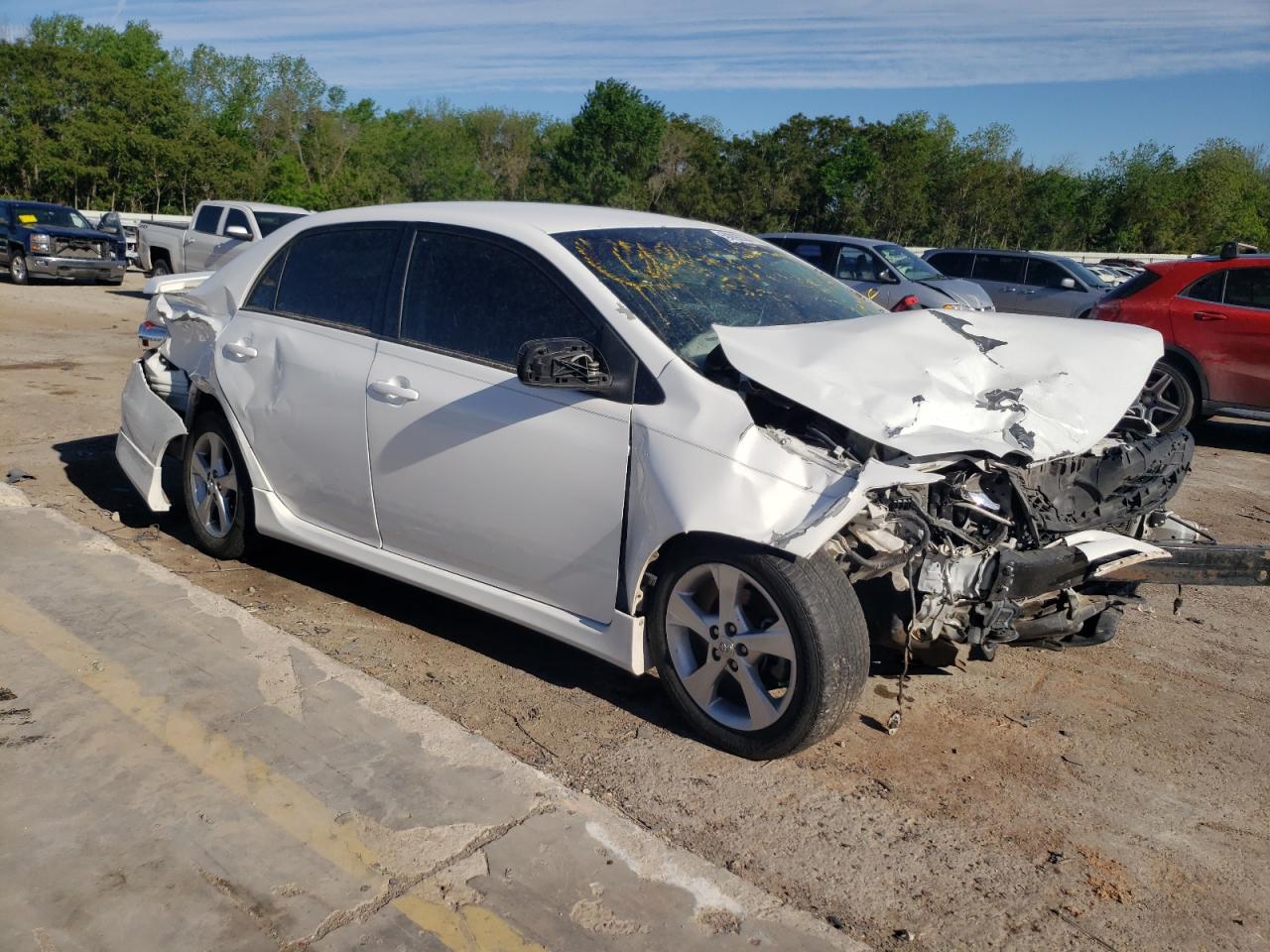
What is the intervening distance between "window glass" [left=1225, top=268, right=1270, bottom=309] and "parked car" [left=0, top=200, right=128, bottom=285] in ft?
67.5

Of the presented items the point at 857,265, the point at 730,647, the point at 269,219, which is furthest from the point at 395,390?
the point at 269,219

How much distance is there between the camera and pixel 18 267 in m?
22.1

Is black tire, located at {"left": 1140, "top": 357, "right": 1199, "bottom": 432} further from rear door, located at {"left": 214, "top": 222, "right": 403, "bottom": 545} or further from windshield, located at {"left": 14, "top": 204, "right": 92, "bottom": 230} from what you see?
windshield, located at {"left": 14, "top": 204, "right": 92, "bottom": 230}

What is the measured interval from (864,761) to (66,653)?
3.06 meters

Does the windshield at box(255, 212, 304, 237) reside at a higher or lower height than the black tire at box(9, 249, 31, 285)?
higher

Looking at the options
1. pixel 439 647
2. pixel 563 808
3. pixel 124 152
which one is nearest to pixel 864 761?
pixel 563 808

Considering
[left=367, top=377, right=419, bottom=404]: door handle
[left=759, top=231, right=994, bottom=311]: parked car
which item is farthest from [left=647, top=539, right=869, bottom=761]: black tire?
[left=759, top=231, right=994, bottom=311]: parked car

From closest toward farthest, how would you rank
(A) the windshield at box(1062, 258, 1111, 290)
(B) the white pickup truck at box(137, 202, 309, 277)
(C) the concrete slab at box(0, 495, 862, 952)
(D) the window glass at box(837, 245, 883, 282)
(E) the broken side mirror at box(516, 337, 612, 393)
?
1. (C) the concrete slab at box(0, 495, 862, 952)
2. (E) the broken side mirror at box(516, 337, 612, 393)
3. (D) the window glass at box(837, 245, 883, 282)
4. (A) the windshield at box(1062, 258, 1111, 290)
5. (B) the white pickup truck at box(137, 202, 309, 277)

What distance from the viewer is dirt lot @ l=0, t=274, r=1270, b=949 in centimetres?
302

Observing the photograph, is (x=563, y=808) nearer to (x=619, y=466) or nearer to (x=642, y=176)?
(x=619, y=466)

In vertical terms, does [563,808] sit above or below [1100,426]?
below

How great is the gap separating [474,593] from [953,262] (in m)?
16.1

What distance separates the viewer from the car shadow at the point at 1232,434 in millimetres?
10519

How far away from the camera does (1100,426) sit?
157 inches
